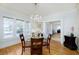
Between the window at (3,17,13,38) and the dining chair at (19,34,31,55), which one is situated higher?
the window at (3,17,13,38)

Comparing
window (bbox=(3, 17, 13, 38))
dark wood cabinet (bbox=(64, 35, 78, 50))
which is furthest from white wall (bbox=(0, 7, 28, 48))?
dark wood cabinet (bbox=(64, 35, 78, 50))

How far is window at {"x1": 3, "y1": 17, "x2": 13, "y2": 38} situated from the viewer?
198 centimetres

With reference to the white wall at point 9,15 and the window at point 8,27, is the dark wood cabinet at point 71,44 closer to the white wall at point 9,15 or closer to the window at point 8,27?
the white wall at point 9,15

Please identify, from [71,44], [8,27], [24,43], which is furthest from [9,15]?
[71,44]

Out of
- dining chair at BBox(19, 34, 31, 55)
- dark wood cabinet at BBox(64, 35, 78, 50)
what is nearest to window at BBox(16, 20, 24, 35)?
dining chair at BBox(19, 34, 31, 55)

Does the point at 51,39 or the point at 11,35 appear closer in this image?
the point at 11,35

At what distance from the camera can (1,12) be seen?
6.60ft

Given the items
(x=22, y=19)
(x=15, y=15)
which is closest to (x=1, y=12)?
(x=15, y=15)

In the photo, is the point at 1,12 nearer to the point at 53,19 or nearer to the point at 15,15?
the point at 15,15

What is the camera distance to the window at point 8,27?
78.0 inches

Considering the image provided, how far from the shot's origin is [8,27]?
1.99 metres

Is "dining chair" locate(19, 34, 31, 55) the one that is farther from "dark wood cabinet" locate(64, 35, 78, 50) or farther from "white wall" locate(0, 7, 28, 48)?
"dark wood cabinet" locate(64, 35, 78, 50)

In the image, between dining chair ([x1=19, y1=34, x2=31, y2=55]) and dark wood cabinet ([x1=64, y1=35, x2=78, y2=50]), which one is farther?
dark wood cabinet ([x1=64, y1=35, x2=78, y2=50])
